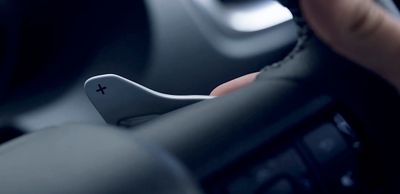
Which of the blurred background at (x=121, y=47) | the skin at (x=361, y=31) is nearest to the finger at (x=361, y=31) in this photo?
the skin at (x=361, y=31)

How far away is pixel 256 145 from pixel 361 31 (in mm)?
70

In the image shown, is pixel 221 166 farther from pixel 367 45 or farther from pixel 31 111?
pixel 31 111

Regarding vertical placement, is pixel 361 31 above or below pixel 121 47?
below

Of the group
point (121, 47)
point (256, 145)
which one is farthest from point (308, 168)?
point (121, 47)

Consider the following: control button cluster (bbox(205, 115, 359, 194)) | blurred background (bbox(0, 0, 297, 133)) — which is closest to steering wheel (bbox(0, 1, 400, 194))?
control button cluster (bbox(205, 115, 359, 194))

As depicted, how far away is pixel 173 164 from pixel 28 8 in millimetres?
660

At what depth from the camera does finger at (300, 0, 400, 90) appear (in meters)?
0.29

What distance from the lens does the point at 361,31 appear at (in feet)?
1.00

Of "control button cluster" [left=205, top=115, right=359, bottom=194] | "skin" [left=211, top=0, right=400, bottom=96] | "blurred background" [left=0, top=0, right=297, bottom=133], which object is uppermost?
"blurred background" [left=0, top=0, right=297, bottom=133]

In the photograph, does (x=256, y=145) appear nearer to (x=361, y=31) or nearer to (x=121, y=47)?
(x=361, y=31)

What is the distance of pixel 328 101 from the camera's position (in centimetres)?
30

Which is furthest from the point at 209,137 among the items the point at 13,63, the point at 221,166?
the point at 13,63

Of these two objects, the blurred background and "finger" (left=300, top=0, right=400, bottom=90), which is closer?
"finger" (left=300, top=0, right=400, bottom=90)

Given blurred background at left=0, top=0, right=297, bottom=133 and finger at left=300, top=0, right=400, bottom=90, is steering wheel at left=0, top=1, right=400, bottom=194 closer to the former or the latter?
finger at left=300, top=0, right=400, bottom=90
